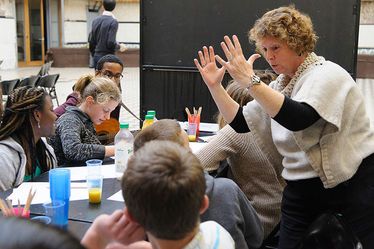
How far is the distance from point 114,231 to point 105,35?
5320 millimetres

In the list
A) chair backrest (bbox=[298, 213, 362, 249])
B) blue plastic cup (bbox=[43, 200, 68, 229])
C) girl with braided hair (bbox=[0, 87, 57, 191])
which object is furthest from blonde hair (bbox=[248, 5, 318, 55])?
girl with braided hair (bbox=[0, 87, 57, 191])

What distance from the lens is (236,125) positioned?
2176mm

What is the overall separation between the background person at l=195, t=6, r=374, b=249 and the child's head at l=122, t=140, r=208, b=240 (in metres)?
0.80

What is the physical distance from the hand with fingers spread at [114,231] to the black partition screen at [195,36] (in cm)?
336

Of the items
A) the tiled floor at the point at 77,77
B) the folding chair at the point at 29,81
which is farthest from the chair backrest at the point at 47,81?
the tiled floor at the point at 77,77

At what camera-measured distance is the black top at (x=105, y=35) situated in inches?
243

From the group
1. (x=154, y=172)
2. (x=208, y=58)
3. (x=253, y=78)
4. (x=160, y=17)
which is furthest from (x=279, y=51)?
(x=160, y=17)

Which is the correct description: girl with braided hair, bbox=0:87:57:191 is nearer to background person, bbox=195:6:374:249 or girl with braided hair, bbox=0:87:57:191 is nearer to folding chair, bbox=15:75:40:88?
background person, bbox=195:6:374:249

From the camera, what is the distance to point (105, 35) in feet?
20.4

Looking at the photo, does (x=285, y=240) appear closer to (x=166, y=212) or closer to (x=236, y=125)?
(x=236, y=125)

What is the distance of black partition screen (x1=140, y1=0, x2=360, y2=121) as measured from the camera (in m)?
4.14

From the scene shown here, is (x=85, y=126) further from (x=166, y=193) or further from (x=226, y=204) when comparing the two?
(x=166, y=193)

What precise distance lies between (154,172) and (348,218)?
1.18 meters

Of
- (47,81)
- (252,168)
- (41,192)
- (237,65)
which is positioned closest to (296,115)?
(237,65)
